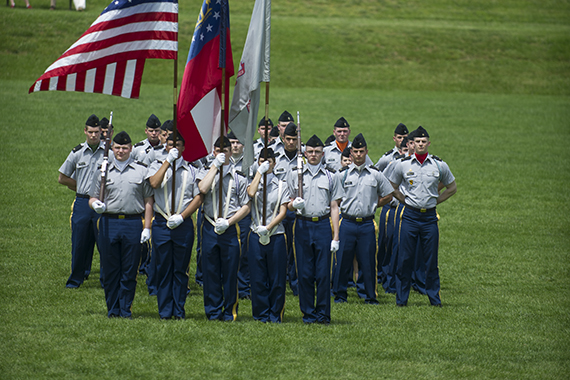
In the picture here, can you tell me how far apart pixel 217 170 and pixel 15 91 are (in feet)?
76.7

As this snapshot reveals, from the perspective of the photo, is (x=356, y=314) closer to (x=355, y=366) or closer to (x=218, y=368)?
(x=355, y=366)

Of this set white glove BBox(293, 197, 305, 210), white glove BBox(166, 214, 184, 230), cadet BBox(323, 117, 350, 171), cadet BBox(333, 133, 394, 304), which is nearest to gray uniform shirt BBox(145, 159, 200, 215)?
white glove BBox(166, 214, 184, 230)

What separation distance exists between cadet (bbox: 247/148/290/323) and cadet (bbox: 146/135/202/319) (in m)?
0.81

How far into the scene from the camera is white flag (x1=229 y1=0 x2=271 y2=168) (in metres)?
8.92

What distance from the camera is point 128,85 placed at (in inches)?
345

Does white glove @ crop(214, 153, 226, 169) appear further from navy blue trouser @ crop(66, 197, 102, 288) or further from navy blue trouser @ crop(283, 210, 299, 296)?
navy blue trouser @ crop(66, 197, 102, 288)

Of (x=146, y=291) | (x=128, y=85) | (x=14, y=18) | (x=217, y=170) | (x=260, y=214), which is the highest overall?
(x=14, y=18)

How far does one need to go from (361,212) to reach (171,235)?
3.03 meters

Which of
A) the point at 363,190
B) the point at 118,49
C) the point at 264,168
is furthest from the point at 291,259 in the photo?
the point at 118,49

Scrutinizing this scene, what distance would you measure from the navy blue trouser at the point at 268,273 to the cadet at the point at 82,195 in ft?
10.6

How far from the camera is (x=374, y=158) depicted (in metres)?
23.2

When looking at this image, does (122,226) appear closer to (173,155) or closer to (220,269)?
(173,155)

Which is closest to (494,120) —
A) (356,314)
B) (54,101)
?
(54,101)

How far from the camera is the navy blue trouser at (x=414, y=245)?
10109 millimetres
